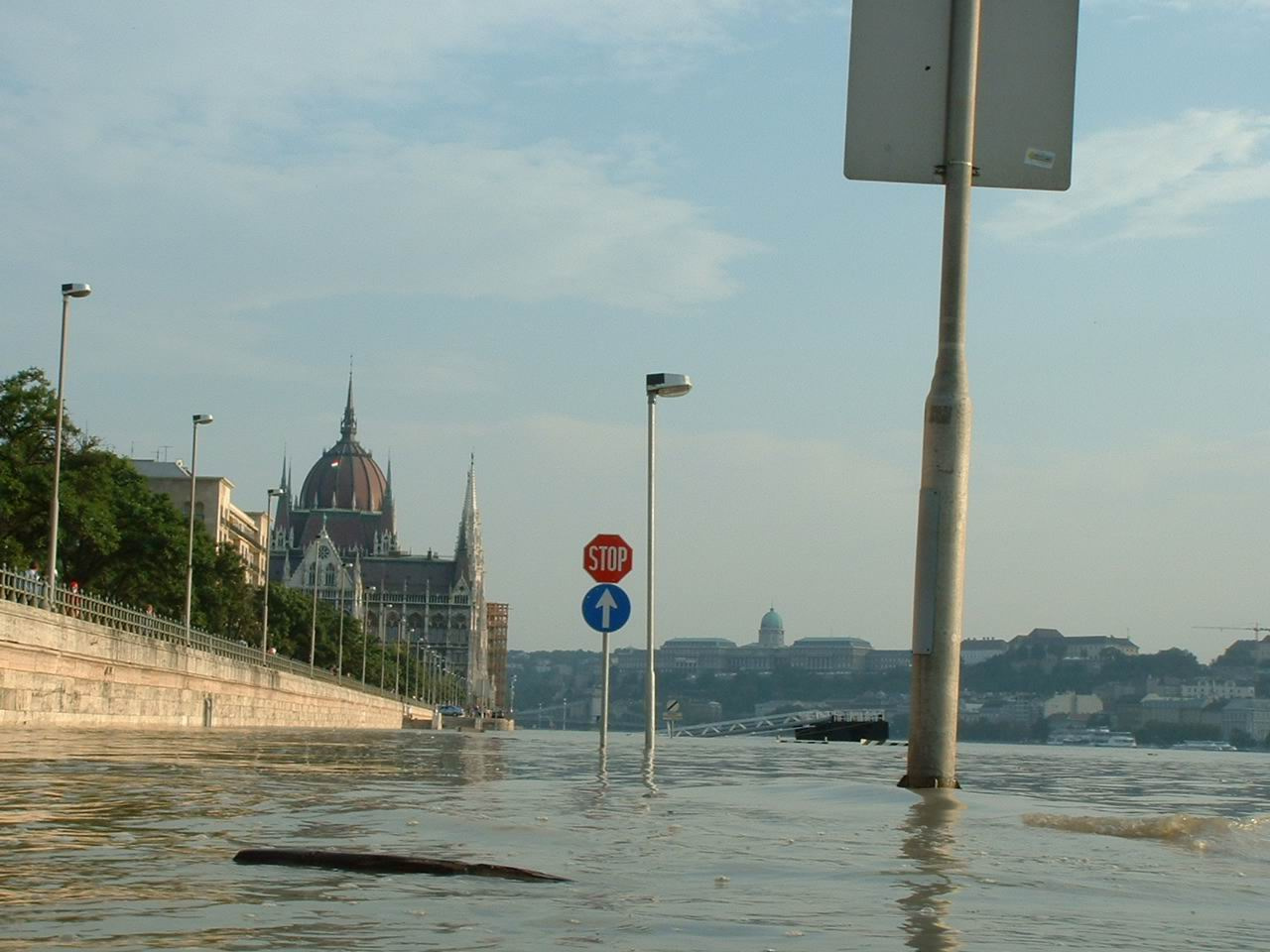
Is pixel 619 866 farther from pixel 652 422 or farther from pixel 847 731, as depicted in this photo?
pixel 847 731

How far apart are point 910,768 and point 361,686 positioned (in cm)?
11241

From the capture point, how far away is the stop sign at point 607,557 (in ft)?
74.5

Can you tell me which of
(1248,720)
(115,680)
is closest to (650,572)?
(115,680)

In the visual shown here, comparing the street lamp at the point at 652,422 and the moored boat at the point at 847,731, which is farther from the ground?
the street lamp at the point at 652,422

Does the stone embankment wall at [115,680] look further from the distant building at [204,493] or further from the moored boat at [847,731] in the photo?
the distant building at [204,493]

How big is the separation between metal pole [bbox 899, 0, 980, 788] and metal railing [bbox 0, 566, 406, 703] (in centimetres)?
2527

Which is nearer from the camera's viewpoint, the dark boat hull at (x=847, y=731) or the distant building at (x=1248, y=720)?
the dark boat hull at (x=847, y=731)

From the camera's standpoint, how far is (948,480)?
1213 centimetres

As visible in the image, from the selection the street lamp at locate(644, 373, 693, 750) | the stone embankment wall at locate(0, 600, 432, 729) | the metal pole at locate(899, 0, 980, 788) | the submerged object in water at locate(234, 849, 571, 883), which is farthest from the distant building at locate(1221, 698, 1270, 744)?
the submerged object in water at locate(234, 849, 571, 883)

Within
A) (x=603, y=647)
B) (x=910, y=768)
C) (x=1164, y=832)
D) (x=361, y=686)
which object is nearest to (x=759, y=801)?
(x=910, y=768)

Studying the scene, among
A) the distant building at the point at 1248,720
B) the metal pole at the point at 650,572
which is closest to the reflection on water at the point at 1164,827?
the metal pole at the point at 650,572

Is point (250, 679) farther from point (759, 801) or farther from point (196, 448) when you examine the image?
point (759, 801)

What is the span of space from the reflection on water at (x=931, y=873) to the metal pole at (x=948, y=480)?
568mm

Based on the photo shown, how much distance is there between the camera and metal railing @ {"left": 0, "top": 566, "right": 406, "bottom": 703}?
129 ft
